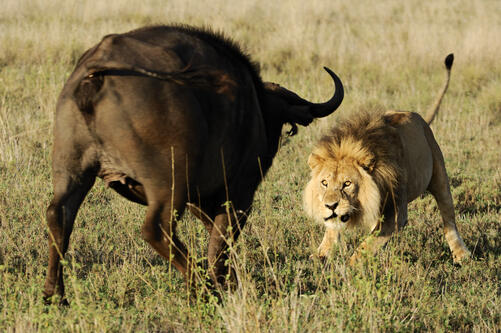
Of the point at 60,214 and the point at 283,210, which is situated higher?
the point at 60,214

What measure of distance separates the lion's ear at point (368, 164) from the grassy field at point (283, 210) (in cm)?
67

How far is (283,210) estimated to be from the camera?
7355 mm

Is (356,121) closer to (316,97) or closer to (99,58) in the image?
(99,58)

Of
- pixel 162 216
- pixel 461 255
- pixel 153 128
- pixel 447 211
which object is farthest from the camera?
pixel 447 211

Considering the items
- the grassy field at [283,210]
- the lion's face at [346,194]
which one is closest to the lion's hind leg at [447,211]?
the grassy field at [283,210]

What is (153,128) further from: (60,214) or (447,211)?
(447,211)

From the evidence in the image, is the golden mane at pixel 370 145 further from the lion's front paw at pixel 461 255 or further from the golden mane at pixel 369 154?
the lion's front paw at pixel 461 255

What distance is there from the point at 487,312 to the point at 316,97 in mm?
6622

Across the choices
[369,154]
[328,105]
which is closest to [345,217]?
[369,154]

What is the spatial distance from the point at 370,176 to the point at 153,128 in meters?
2.19

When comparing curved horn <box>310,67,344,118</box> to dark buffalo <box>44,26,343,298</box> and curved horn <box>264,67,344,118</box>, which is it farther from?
dark buffalo <box>44,26,343,298</box>

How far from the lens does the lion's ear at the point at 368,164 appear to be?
5.74 meters

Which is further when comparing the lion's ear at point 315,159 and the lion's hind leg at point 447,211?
the lion's hind leg at point 447,211

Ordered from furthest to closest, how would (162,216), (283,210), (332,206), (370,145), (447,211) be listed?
(283,210)
(447,211)
(370,145)
(332,206)
(162,216)
